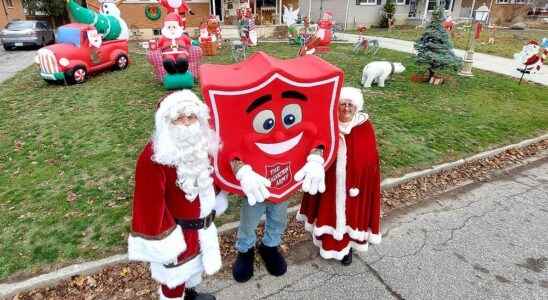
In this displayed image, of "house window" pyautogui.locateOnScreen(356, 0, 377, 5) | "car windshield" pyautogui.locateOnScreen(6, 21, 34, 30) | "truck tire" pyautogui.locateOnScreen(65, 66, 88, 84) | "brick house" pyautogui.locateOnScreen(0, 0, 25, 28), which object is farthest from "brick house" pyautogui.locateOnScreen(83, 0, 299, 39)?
"brick house" pyautogui.locateOnScreen(0, 0, 25, 28)

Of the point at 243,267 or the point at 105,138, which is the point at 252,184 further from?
the point at 105,138

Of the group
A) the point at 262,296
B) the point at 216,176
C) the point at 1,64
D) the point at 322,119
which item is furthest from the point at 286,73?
the point at 1,64

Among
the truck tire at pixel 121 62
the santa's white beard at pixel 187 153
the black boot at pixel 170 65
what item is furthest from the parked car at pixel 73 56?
the santa's white beard at pixel 187 153

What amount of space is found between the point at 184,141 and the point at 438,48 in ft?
30.7

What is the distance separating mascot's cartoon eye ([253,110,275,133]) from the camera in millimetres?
2359

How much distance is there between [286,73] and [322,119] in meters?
0.48

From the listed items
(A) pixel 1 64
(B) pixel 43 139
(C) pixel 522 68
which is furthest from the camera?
(A) pixel 1 64

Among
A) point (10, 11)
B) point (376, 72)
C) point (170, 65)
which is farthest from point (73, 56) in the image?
point (10, 11)

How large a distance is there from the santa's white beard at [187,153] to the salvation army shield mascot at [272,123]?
156 millimetres

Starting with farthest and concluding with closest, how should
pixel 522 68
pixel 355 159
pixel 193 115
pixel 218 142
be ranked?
1. pixel 522 68
2. pixel 355 159
3. pixel 218 142
4. pixel 193 115

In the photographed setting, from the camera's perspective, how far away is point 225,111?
7.47ft

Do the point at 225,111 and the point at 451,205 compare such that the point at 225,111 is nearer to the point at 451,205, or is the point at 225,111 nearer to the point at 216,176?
the point at 216,176

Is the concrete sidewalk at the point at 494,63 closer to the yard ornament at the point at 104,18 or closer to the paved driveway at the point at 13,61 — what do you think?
the yard ornament at the point at 104,18

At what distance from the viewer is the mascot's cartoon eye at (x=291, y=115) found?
2.43 meters
